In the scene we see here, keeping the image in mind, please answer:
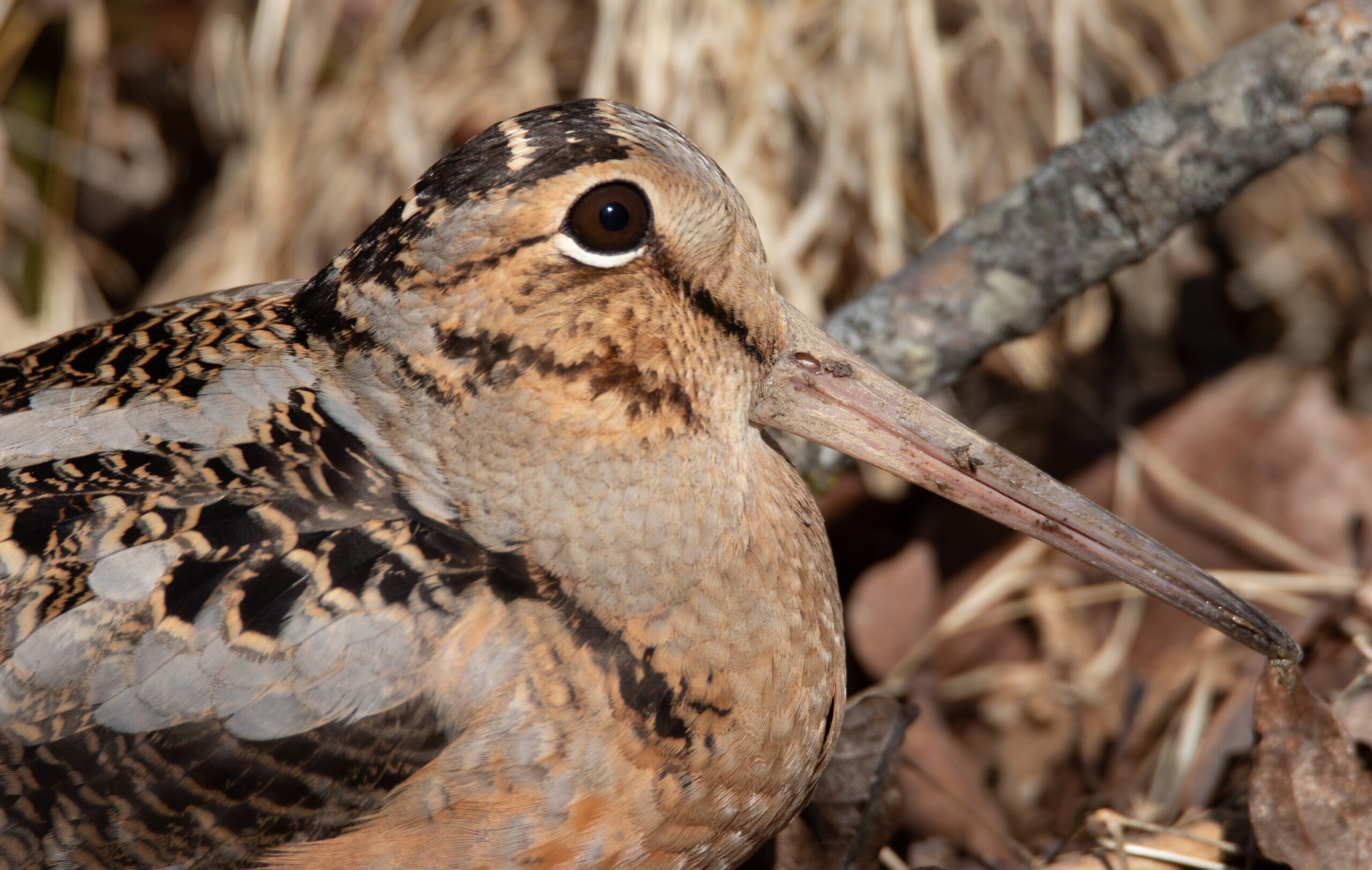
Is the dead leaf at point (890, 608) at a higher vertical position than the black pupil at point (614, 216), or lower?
lower

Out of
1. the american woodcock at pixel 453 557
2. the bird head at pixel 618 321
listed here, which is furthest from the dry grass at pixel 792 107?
the american woodcock at pixel 453 557

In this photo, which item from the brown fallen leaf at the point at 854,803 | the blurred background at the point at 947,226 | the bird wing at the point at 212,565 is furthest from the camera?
the blurred background at the point at 947,226

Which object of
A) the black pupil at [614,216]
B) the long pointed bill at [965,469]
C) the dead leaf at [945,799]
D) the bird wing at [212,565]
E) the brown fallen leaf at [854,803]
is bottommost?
the dead leaf at [945,799]

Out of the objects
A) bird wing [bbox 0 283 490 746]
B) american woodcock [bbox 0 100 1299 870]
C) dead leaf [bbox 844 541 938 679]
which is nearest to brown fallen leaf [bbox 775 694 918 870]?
american woodcock [bbox 0 100 1299 870]

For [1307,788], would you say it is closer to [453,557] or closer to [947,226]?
[453,557]

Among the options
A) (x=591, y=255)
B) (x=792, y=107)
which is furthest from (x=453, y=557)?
(x=792, y=107)

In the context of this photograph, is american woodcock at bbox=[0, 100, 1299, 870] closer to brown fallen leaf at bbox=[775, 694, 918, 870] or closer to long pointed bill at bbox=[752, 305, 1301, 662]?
long pointed bill at bbox=[752, 305, 1301, 662]

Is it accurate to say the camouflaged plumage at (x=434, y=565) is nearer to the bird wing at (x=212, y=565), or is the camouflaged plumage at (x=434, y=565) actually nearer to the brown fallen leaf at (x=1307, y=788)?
the bird wing at (x=212, y=565)
